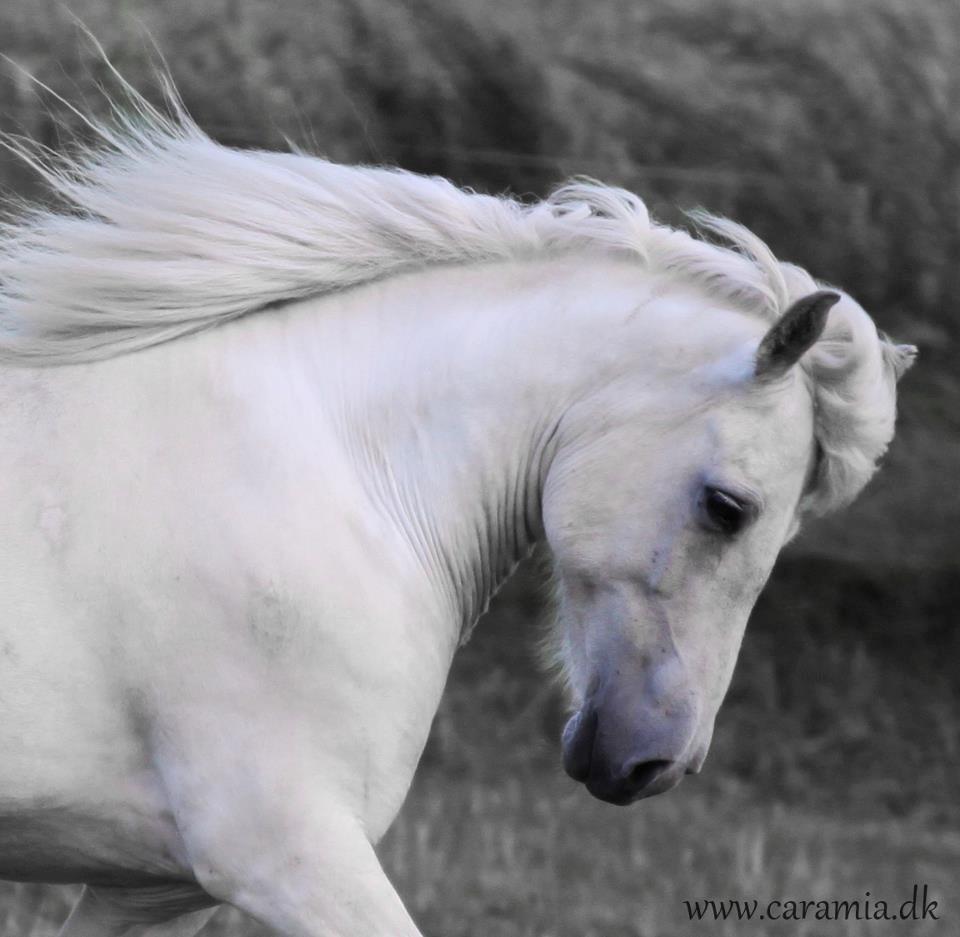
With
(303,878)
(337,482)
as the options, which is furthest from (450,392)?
(303,878)

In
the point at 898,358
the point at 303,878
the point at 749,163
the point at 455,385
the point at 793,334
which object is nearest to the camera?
the point at 303,878

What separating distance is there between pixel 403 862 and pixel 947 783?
3258 millimetres

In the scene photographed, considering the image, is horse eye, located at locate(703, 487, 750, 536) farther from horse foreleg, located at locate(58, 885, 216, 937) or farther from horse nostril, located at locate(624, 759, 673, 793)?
horse foreleg, located at locate(58, 885, 216, 937)

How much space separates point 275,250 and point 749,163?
494 centimetres

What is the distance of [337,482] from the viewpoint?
253 cm

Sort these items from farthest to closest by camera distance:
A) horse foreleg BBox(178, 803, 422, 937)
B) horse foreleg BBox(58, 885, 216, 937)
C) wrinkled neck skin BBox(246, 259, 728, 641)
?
horse foreleg BBox(58, 885, 216, 937), wrinkled neck skin BBox(246, 259, 728, 641), horse foreleg BBox(178, 803, 422, 937)

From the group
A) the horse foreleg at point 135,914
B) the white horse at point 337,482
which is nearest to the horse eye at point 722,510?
the white horse at point 337,482

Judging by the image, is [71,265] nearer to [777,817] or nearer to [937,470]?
[777,817]

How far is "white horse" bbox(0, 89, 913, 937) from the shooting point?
236 cm

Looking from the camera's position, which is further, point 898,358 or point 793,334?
point 898,358

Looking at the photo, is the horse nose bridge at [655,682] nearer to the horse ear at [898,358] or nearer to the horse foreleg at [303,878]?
the horse foreleg at [303,878]

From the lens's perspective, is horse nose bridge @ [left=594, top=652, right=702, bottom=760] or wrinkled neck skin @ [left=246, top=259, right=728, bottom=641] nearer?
horse nose bridge @ [left=594, top=652, right=702, bottom=760]

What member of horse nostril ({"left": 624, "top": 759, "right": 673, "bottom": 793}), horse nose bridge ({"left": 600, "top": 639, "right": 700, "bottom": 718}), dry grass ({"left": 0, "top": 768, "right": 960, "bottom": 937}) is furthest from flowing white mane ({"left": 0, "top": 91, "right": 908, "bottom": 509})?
dry grass ({"left": 0, "top": 768, "right": 960, "bottom": 937})

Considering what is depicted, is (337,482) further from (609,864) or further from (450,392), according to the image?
(609,864)
